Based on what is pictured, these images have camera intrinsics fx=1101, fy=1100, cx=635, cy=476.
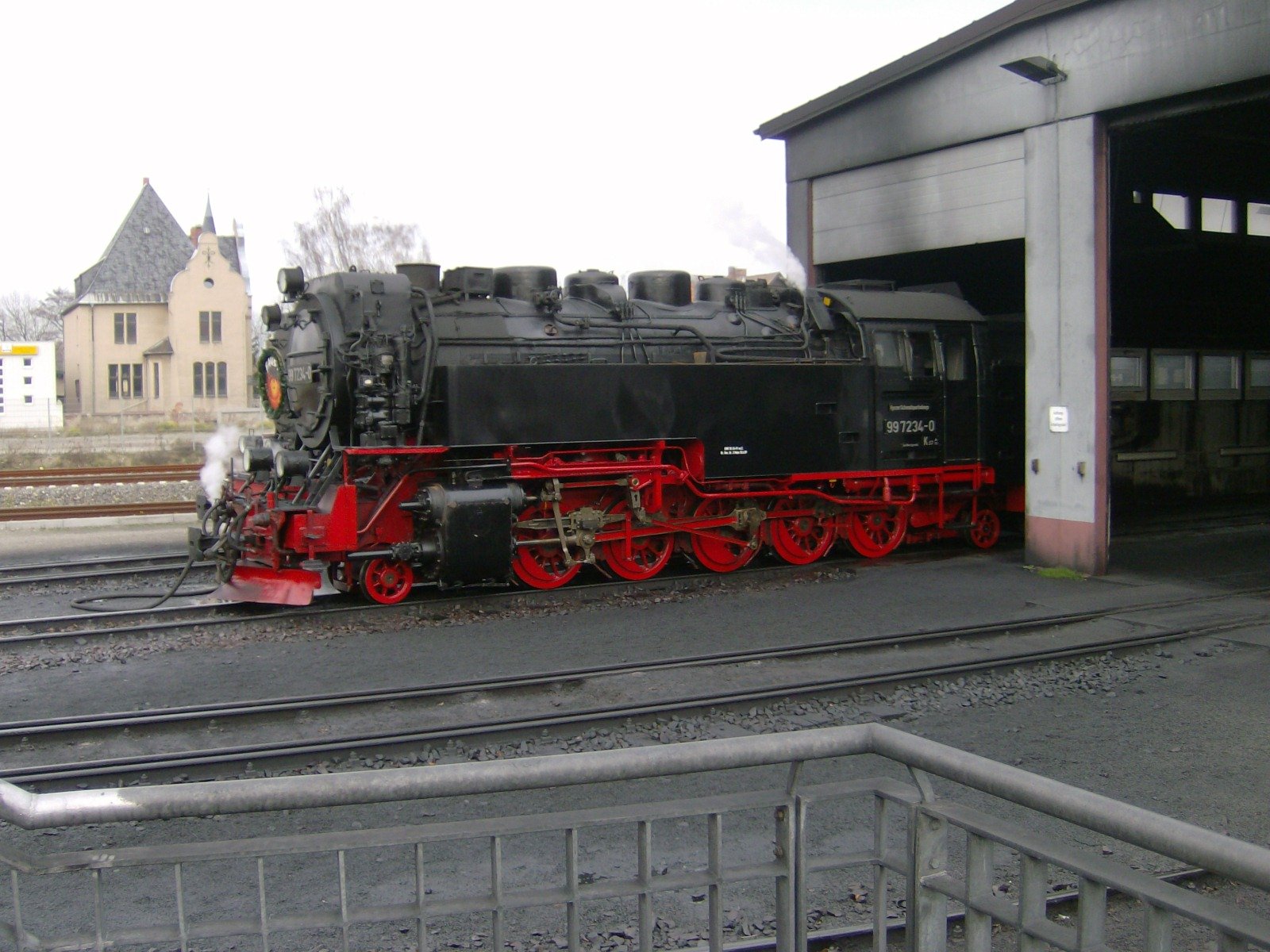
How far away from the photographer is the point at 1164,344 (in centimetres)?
1706

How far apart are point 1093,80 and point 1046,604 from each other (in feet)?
16.6

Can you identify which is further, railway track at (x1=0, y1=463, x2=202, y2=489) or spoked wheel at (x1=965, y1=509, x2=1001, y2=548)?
railway track at (x1=0, y1=463, x2=202, y2=489)

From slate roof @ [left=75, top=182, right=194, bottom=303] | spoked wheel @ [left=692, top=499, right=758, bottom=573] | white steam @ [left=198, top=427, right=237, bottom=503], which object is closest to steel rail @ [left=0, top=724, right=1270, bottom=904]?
white steam @ [left=198, top=427, right=237, bottom=503]

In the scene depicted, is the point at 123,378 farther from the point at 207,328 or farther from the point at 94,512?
the point at 94,512

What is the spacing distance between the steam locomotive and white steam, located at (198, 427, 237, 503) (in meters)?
0.31

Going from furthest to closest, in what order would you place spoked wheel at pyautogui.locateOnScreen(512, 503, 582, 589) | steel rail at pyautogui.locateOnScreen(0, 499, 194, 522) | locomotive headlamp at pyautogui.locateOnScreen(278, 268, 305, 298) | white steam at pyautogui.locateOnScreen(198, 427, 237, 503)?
1. steel rail at pyautogui.locateOnScreen(0, 499, 194, 522)
2. white steam at pyautogui.locateOnScreen(198, 427, 237, 503)
3. spoked wheel at pyautogui.locateOnScreen(512, 503, 582, 589)
4. locomotive headlamp at pyautogui.locateOnScreen(278, 268, 305, 298)

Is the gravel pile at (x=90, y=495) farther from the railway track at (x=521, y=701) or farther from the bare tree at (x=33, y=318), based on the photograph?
the bare tree at (x=33, y=318)

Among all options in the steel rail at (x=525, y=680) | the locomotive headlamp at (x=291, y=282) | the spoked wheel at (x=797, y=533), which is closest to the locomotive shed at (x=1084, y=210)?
the spoked wheel at (x=797, y=533)

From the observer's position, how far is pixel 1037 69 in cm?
1084

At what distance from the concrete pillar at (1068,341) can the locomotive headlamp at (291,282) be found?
7.36m

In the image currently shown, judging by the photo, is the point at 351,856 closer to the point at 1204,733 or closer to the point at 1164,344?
the point at 1204,733

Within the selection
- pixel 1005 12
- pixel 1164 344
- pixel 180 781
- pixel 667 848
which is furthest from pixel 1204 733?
pixel 1164 344

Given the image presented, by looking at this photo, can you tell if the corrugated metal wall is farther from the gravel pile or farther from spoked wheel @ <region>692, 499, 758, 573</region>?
the gravel pile

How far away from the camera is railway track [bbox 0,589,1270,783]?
5.84m
